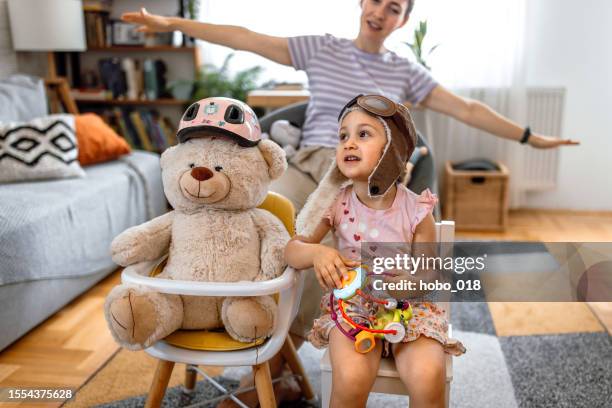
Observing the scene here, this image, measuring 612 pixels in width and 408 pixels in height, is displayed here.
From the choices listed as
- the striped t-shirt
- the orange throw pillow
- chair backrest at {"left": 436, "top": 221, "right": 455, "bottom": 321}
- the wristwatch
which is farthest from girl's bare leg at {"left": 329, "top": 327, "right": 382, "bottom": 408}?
the orange throw pillow

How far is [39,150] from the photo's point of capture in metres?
2.51

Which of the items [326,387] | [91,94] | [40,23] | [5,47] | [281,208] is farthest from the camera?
[91,94]

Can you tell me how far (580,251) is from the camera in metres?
1.21

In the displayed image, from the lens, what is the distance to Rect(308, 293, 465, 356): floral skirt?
1.19 meters

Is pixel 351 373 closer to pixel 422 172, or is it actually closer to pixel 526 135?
pixel 422 172

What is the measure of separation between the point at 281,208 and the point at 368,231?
1.15 feet

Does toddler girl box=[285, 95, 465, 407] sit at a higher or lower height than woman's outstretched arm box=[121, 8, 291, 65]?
lower

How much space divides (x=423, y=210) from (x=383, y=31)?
91 centimetres

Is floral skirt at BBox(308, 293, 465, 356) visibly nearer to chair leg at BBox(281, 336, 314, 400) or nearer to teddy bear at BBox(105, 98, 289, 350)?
teddy bear at BBox(105, 98, 289, 350)

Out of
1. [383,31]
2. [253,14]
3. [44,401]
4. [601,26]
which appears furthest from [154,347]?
[601,26]

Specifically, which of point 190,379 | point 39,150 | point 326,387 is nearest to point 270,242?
point 326,387

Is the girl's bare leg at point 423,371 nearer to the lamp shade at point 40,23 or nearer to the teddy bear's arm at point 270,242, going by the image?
the teddy bear's arm at point 270,242

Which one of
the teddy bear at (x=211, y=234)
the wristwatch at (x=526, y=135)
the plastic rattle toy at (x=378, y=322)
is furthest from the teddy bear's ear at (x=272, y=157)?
the wristwatch at (x=526, y=135)

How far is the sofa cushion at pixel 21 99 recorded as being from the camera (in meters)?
2.67
